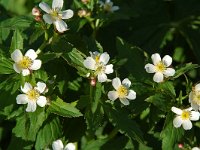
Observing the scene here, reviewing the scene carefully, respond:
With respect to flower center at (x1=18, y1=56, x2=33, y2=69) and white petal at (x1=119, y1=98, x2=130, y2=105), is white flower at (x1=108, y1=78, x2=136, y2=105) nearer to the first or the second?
white petal at (x1=119, y1=98, x2=130, y2=105)

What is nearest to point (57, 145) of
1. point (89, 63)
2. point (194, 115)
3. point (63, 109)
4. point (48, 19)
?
point (63, 109)

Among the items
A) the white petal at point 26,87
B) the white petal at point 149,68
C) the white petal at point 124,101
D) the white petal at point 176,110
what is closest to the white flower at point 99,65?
the white petal at point 124,101

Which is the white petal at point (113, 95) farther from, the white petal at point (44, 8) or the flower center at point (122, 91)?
the white petal at point (44, 8)

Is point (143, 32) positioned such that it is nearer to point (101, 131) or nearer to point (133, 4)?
point (133, 4)

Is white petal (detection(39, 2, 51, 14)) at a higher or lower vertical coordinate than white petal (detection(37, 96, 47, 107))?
higher

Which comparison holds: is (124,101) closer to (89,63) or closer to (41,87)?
(89,63)

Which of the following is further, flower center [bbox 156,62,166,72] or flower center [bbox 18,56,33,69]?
flower center [bbox 156,62,166,72]

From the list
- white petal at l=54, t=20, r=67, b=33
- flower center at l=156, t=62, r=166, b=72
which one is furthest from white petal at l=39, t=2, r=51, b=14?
flower center at l=156, t=62, r=166, b=72
